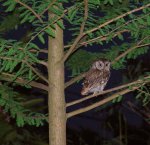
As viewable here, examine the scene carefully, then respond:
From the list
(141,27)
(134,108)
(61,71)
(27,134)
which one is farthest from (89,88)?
(134,108)

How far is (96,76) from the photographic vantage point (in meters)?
2.14

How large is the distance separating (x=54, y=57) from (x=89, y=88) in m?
0.39

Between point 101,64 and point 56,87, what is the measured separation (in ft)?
1.15

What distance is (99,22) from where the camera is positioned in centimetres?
175

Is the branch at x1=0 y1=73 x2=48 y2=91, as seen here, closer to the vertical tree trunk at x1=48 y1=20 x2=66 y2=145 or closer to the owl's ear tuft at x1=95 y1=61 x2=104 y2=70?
the vertical tree trunk at x1=48 y1=20 x2=66 y2=145

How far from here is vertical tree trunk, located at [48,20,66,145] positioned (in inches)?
71.4

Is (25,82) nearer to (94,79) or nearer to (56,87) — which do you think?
(56,87)

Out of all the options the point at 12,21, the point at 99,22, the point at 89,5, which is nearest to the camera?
the point at 89,5

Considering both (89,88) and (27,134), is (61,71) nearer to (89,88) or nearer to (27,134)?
(89,88)

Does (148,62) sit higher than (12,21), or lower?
higher

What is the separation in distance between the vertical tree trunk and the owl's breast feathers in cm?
25

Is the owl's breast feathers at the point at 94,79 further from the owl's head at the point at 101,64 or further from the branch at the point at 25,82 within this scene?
the branch at the point at 25,82

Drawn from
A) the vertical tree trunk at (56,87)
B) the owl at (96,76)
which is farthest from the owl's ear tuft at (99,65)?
the vertical tree trunk at (56,87)

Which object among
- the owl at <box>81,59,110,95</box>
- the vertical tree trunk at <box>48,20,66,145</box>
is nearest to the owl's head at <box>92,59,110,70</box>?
the owl at <box>81,59,110,95</box>
